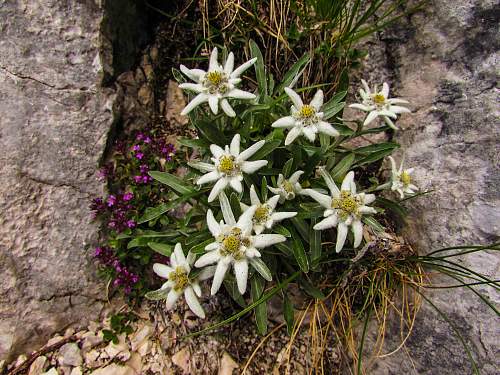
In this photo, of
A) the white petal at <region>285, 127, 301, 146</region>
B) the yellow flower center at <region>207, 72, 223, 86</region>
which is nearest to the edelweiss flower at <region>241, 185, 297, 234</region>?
the white petal at <region>285, 127, 301, 146</region>

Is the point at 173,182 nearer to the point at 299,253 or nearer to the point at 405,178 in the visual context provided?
the point at 299,253

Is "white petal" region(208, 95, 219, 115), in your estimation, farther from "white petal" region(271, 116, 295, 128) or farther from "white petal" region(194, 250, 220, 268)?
"white petal" region(194, 250, 220, 268)

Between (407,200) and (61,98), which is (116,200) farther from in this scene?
(407,200)

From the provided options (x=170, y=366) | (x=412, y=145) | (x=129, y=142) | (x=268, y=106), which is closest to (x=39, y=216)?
(x=129, y=142)

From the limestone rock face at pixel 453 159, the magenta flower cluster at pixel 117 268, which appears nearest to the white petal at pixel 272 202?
the limestone rock face at pixel 453 159

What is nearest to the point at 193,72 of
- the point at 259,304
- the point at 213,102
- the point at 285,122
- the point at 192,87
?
the point at 192,87
